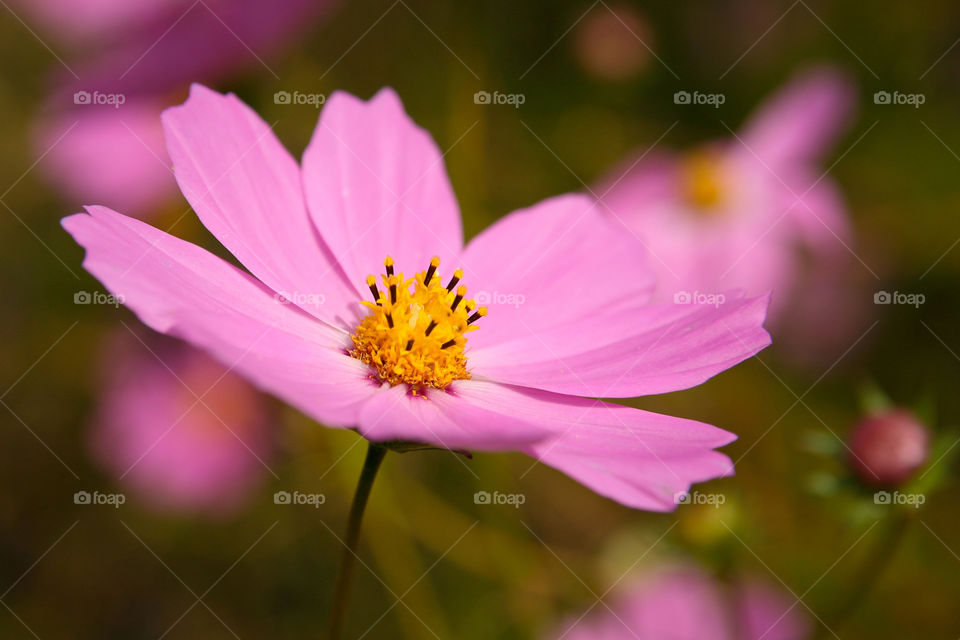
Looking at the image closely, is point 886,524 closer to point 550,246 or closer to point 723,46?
point 550,246

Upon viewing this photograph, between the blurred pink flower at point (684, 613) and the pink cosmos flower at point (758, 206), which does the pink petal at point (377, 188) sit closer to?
the blurred pink flower at point (684, 613)

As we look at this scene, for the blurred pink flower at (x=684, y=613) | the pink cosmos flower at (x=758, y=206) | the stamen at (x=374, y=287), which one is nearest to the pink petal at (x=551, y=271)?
the stamen at (x=374, y=287)

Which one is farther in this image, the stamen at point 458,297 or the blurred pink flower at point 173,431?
the blurred pink flower at point 173,431

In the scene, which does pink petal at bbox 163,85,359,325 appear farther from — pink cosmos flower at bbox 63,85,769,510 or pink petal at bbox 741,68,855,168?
pink petal at bbox 741,68,855,168

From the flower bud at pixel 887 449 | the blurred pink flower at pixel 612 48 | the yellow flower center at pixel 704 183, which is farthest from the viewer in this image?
the yellow flower center at pixel 704 183

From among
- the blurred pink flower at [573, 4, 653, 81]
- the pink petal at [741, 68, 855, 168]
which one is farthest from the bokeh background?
the pink petal at [741, 68, 855, 168]

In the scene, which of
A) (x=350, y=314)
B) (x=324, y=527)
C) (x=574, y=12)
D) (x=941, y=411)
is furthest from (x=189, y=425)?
(x=941, y=411)
